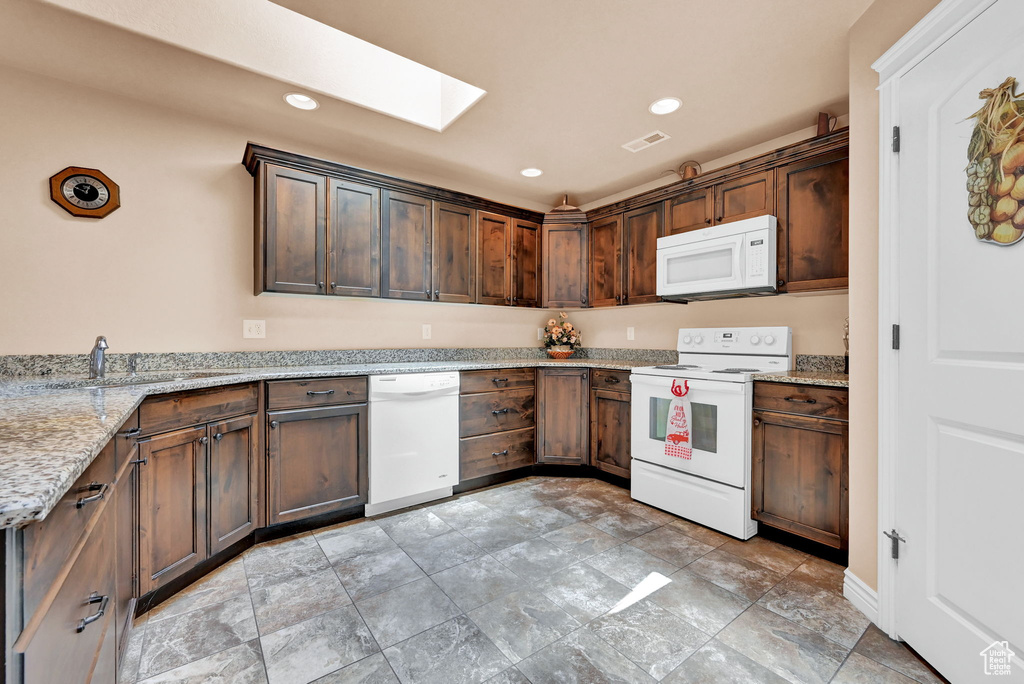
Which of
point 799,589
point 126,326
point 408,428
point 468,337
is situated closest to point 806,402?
point 799,589

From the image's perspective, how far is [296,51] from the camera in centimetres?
219

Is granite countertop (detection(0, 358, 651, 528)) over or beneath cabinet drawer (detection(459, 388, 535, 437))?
over

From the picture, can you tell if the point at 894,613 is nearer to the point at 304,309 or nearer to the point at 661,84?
the point at 661,84

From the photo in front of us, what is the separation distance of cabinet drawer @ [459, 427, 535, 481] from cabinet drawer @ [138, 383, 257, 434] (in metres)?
1.36

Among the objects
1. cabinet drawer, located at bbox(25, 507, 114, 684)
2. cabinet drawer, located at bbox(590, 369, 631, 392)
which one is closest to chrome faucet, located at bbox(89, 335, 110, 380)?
cabinet drawer, located at bbox(25, 507, 114, 684)

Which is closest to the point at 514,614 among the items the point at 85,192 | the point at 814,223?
the point at 814,223

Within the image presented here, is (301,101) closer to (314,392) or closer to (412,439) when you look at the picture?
(314,392)

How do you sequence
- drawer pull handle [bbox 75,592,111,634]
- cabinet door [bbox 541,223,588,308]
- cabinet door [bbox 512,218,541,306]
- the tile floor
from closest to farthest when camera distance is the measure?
1. drawer pull handle [bbox 75,592,111,634]
2. the tile floor
3. cabinet door [bbox 512,218,541,306]
4. cabinet door [bbox 541,223,588,308]

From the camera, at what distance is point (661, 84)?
89.1 inches

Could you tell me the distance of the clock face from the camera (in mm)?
2273

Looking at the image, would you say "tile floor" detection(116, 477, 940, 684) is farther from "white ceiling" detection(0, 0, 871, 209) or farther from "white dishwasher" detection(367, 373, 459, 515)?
"white ceiling" detection(0, 0, 871, 209)

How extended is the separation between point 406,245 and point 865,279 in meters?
2.62

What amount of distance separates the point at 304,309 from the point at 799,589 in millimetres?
3176

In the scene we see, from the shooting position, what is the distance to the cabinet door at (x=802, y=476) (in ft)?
6.82
